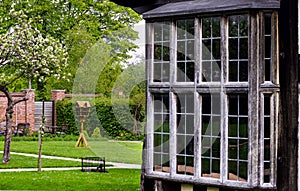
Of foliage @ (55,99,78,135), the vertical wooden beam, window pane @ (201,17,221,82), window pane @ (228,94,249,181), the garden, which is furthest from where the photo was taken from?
foliage @ (55,99,78,135)

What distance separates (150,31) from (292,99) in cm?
168

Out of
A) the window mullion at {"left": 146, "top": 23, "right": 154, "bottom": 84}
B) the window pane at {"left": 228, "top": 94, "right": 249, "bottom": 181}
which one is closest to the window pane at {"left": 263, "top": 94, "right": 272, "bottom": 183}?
the window pane at {"left": 228, "top": 94, "right": 249, "bottom": 181}

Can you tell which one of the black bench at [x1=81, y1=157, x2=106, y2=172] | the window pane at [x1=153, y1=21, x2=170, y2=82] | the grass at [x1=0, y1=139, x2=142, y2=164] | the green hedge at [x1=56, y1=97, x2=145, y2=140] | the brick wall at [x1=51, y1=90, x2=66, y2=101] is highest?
the brick wall at [x1=51, y1=90, x2=66, y2=101]

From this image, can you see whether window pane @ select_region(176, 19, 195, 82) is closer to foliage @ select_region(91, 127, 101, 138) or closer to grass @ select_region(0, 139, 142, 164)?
grass @ select_region(0, 139, 142, 164)

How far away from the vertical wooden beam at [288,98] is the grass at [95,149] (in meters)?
10.7

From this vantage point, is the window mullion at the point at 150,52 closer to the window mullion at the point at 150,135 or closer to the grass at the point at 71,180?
the window mullion at the point at 150,135

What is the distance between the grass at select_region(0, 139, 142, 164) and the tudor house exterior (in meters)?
9.93

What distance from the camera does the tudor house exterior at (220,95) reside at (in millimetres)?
5758

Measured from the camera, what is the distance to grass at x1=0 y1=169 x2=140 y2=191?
12.1 meters

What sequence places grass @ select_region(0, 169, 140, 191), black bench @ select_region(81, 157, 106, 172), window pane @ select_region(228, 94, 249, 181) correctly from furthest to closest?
black bench @ select_region(81, 157, 106, 172)
grass @ select_region(0, 169, 140, 191)
window pane @ select_region(228, 94, 249, 181)

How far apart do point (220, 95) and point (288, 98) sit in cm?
66

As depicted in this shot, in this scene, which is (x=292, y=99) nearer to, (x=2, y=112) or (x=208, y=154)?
(x=208, y=154)

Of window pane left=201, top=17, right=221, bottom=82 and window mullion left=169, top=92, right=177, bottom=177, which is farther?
window mullion left=169, top=92, right=177, bottom=177

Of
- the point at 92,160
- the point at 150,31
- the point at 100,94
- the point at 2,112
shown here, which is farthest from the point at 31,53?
the point at 150,31
